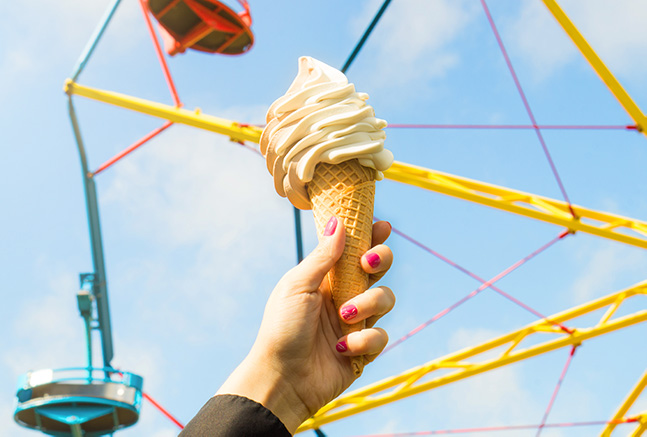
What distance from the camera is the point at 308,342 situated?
2.26 m

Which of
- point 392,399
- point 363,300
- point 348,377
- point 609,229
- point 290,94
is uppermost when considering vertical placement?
point 609,229

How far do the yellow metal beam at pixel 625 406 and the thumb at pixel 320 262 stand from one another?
7.73m

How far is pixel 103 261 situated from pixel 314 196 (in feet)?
26.1

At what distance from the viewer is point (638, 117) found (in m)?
7.41

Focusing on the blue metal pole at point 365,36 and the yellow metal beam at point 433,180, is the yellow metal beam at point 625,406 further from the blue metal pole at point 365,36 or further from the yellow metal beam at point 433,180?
the blue metal pole at point 365,36

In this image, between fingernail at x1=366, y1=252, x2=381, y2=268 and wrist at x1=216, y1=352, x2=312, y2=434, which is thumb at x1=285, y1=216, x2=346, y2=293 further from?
wrist at x1=216, y1=352, x2=312, y2=434

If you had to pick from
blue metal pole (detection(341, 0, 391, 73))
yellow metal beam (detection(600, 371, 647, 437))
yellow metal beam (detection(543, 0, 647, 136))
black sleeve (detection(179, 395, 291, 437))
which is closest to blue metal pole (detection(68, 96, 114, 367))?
blue metal pole (detection(341, 0, 391, 73))

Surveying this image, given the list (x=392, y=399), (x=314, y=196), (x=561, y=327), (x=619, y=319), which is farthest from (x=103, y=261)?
(x=314, y=196)

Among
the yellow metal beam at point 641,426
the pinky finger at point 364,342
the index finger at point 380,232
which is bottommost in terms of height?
the pinky finger at point 364,342

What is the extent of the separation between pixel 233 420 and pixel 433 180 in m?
6.11

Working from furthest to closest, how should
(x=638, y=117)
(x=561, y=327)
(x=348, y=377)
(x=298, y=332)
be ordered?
(x=561, y=327) < (x=638, y=117) < (x=348, y=377) < (x=298, y=332)

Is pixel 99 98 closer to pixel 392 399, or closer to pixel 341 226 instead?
pixel 392 399

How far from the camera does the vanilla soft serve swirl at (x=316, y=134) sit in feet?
8.55

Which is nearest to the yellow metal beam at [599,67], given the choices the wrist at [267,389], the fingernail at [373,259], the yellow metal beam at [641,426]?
the yellow metal beam at [641,426]
